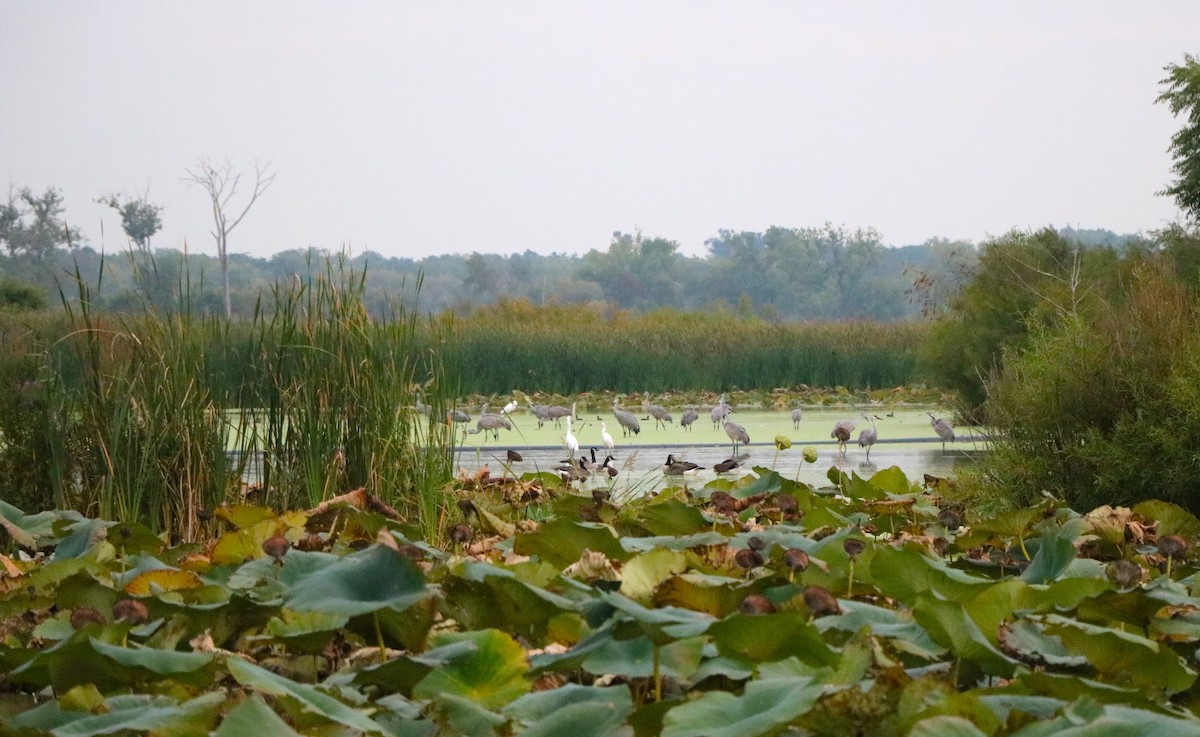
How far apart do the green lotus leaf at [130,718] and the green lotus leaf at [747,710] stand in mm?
535

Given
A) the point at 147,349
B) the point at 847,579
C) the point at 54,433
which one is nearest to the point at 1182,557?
the point at 847,579

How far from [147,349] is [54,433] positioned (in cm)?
46

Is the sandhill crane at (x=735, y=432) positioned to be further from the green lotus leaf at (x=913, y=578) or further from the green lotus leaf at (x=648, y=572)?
the green lotus leaf at (x=648, y=572)

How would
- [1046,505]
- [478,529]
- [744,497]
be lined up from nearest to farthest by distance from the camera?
[1046,505] < [478,529] < [744,497]

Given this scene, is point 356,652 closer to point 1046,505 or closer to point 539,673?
point 539,673

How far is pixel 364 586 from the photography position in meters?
1.81

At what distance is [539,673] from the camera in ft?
5.52

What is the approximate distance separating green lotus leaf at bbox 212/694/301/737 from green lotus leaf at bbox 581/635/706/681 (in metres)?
0.45

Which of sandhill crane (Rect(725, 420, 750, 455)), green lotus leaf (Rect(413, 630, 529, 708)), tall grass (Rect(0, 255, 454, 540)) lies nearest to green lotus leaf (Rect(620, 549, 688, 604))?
green lotus leaf (Rect(413, 630, 529, 708))

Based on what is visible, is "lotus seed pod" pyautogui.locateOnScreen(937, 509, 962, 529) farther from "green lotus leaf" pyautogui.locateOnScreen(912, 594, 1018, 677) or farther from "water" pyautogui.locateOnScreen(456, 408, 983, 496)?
"water" pyautogui.locateOnScreen(456, 408, 983, 496)

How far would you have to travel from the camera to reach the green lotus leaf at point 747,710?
132 centimetres

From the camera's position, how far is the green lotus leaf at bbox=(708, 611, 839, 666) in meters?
1.63

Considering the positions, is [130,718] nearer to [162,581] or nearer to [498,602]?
[498,602]

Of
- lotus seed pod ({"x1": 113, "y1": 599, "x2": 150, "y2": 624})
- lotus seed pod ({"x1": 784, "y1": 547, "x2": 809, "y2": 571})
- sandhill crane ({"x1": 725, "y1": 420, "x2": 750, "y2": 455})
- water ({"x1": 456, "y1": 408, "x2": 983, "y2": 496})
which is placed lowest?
water ({"x1": 456, "y1": 408, "x2": 983, "y2": 496})
